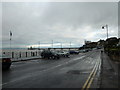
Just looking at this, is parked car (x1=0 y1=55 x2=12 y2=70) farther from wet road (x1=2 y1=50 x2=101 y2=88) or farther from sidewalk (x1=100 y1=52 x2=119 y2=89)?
sidewalk (x1=100 y1=52 x2=119 y2=89)

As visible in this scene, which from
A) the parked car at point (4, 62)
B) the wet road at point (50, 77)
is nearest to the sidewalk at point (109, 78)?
the wet road at point (50, 77)

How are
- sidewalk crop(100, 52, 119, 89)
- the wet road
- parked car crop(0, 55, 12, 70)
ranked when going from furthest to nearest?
parked car crop(0, 55, 12, 70), the wet road, sidewalk crop(100, 52, 119, 89)

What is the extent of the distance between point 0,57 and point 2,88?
7.75 metres

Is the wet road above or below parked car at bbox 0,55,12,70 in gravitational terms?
below

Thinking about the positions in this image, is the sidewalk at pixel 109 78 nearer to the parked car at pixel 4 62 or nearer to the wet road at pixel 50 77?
the wet road at pixel 50 77

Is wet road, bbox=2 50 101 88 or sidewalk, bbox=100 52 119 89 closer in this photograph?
sidewalk, bbox=100 52 119 89

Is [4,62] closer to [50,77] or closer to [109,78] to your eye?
[50,77]

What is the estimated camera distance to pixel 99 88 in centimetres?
683

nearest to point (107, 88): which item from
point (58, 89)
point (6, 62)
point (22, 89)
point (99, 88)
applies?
point (99, 88)

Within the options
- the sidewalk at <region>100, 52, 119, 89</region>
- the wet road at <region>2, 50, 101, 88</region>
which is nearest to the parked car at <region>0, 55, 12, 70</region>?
the wet road at <region>2, 50, 101, 88</region>

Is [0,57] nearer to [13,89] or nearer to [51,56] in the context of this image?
[13,89]

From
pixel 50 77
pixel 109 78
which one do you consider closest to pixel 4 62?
pixel 50 77

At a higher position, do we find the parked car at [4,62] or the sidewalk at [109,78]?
the parked car at [4,62]

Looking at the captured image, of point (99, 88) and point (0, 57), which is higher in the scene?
point (0, 57)
